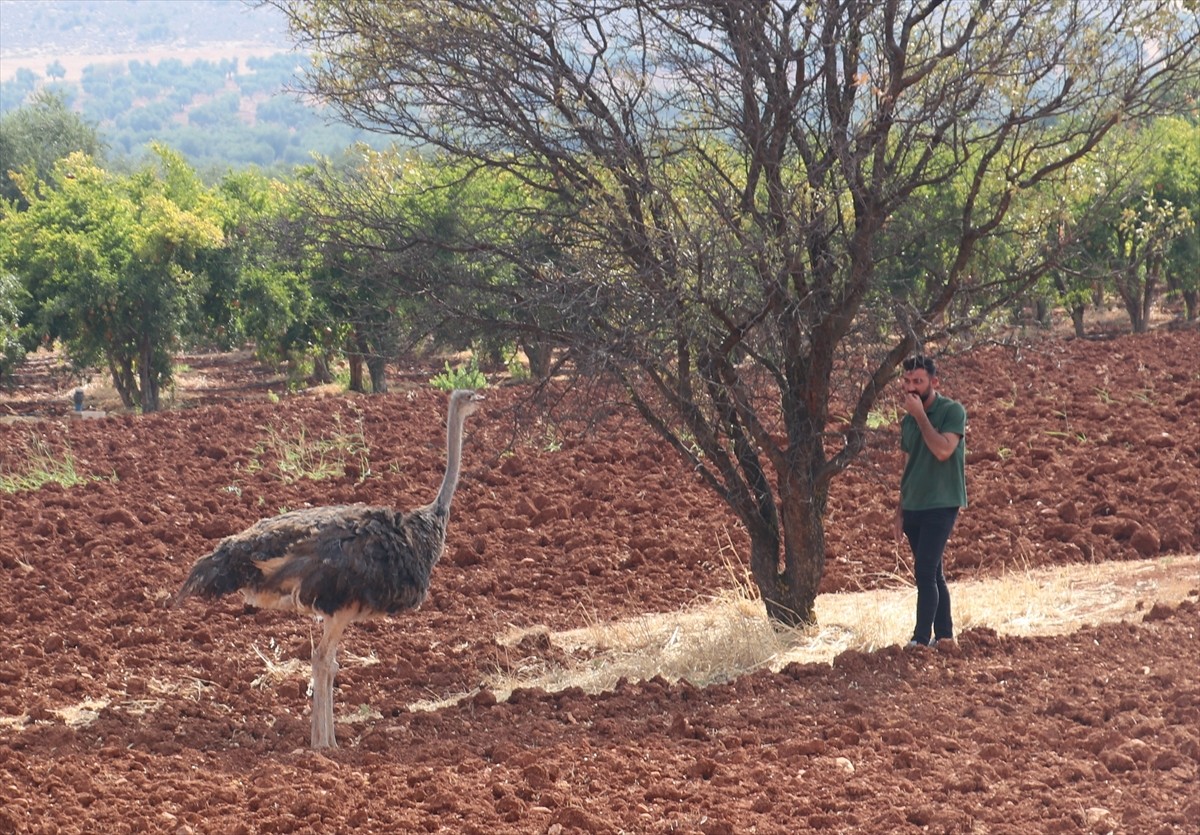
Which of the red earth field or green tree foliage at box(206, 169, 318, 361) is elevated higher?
green tree foliage at box(206, 169, 318, 361)

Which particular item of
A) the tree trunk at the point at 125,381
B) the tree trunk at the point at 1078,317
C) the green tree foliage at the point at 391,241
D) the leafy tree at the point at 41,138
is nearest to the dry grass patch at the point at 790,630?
the green tree foliage at the point at 391,241

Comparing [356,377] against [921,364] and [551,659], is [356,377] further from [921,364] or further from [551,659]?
[921,364]

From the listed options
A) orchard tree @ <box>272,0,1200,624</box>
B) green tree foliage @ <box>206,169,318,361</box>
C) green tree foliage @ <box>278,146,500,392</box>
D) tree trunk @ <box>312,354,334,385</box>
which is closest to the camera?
orchard tree @ <box>272,0,1200,624</box>

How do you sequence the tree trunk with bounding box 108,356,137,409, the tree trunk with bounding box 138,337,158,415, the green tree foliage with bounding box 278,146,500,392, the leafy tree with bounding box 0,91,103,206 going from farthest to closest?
the leafy tree with bounding box 0,91,103,206
the tree trunk with bounding box 108,356,137,409
the tree trunk with bounding box 138,337,158,415
the green tree foliage with bounding box 278,146,500,392

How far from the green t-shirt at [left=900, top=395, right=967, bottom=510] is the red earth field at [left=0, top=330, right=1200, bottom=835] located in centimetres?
63

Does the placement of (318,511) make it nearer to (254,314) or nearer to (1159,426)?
(1159,426)

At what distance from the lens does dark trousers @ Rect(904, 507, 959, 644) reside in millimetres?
8305

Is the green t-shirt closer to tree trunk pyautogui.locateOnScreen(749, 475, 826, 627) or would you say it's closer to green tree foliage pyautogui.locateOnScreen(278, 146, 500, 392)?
tree trunk pyautogui.locateOnScreen(749, 475, 826, 627)

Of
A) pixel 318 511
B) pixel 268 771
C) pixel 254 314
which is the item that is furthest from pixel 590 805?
Answer: pixel 254 314

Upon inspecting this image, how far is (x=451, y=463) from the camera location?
8211 mm

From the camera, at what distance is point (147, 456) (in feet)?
50.1

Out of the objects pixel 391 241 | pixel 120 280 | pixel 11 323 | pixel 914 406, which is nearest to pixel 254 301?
pixel 120 280

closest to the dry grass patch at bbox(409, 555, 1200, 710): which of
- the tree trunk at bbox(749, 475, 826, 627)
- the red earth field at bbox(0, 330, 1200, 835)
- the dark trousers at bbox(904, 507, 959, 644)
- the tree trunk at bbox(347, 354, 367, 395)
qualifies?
the tree trunk at bbox(749, 475, 826, 627)

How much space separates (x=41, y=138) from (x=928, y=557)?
168 ft
